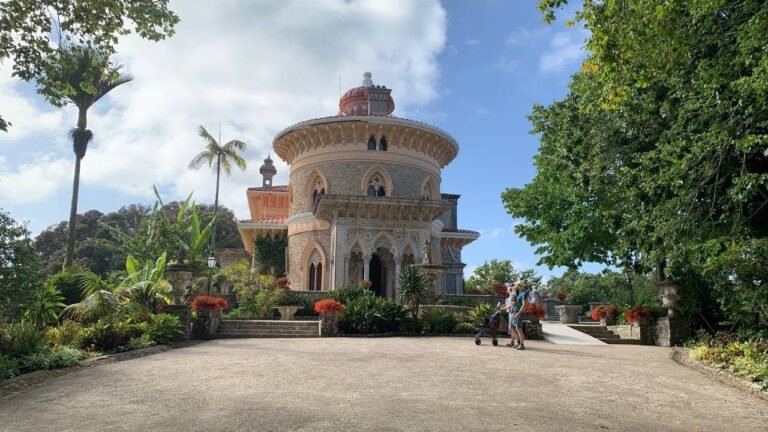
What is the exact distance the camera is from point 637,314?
52.5ft

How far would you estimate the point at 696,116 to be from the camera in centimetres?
970

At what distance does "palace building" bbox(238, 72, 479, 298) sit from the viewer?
79.4ft

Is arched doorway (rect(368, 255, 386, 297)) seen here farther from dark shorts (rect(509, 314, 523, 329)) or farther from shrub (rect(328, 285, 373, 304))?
dark shorts (rect(509, 314, 523, 329))

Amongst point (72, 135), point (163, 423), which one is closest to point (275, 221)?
point (72, 135)

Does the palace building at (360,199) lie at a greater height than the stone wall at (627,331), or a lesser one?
greater

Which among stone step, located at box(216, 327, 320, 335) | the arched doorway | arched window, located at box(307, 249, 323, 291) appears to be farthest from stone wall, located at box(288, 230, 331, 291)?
stone step, located at box(216, 327, 320, 335)

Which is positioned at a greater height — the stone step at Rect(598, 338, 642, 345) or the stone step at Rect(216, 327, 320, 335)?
the stone step at Rect(216, 327, 320, 335)

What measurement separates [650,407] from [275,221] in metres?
26.3

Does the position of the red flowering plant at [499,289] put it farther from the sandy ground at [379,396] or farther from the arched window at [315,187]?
the sandy ground at [379,396]

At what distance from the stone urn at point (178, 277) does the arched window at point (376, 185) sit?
513 inches

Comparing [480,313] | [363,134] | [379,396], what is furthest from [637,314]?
[363,134]

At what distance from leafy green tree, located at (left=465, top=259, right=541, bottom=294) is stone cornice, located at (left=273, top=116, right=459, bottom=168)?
1659 centimetres

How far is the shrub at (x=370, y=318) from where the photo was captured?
53.0 ft

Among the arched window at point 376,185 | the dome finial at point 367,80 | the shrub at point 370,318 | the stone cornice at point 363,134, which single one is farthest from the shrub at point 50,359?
the dome finial at point 367,80
